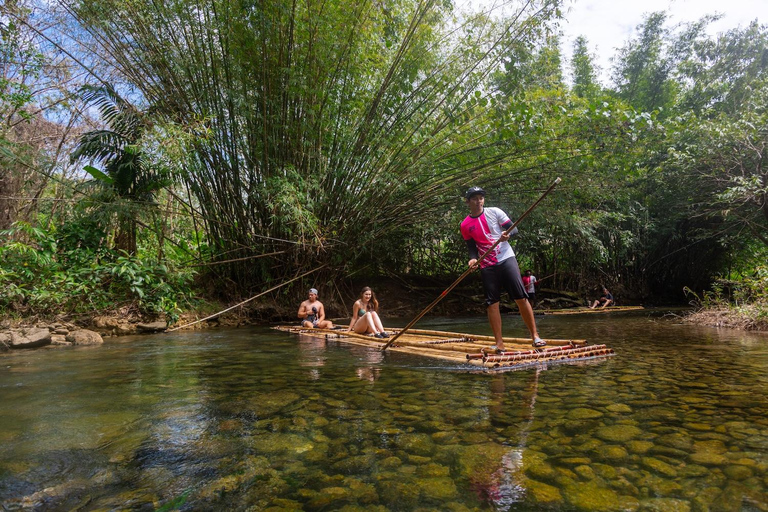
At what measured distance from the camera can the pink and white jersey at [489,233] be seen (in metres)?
3.94

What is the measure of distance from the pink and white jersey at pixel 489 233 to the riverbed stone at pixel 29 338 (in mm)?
5115

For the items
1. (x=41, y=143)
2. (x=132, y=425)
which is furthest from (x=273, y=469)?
(x=41, y=143)

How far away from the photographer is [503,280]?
3955 millimetres

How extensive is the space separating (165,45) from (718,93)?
503 inches

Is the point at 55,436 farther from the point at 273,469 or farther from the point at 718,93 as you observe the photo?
the point at 718,93

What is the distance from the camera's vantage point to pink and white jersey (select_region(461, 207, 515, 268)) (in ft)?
12.9

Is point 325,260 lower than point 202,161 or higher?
lower

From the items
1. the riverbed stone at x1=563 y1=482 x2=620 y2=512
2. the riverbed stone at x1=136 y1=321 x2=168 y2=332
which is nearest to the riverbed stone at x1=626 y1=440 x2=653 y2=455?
the riverbed stone at x1=563 y1=482 x2=620 y2=512

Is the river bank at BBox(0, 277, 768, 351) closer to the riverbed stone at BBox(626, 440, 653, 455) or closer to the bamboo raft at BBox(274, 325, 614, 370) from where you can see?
the bamboo raft at BBox(274, 325, 614, 370)

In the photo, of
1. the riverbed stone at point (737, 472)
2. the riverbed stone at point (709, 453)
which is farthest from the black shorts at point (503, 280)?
the riverbed stone at point (737, 472)

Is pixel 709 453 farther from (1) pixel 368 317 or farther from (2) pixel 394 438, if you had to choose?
(1) pixel 368 317

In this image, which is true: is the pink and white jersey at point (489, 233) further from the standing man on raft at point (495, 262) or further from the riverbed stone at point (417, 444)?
the riverbed stone at point (417, 444)

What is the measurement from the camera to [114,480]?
5.29ft

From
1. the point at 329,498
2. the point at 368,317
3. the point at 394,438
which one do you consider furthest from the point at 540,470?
the point at 368,317
